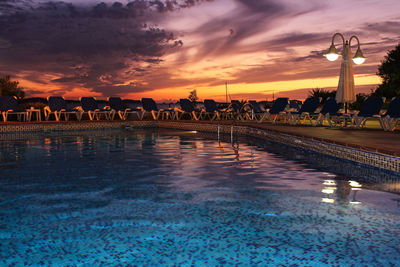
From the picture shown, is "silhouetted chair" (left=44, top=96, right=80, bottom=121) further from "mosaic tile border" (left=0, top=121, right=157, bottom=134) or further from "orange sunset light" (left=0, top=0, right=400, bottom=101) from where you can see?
"mosaic tile border" (left=0, top=121, right=157, bottom=134)

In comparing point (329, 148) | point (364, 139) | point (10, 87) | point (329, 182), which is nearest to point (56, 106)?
point (329, 148)

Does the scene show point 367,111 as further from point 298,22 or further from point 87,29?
point 87,29

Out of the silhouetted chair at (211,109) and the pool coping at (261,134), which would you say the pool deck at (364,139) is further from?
the silhouetted chair at (211,109)

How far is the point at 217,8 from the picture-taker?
1302 centimetres

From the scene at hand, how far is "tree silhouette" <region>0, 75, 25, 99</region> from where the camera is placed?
2652 centimetres

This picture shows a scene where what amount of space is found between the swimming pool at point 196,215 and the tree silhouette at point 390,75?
697 inches

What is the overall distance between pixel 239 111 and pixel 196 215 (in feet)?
29.4

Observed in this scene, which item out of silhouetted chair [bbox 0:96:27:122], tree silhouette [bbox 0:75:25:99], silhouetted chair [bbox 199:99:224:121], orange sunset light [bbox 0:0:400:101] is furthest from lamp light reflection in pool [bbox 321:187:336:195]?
tree silhouette [bbox 0:75:25:99]

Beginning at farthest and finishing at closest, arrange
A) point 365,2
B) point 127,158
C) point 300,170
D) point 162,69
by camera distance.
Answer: point 162,69, point 365,2, point 127,158, point 300,170

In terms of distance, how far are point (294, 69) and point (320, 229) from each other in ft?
63.2

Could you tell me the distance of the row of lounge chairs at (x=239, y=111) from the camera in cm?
894

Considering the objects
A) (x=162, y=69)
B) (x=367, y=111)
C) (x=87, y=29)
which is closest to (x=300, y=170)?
(x=367, y=111)

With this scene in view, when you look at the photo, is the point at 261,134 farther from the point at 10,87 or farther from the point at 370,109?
the point at 10,87

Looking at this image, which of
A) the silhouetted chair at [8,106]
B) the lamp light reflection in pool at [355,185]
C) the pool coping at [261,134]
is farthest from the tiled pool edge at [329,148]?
the silhouetted chair at [8,106]
